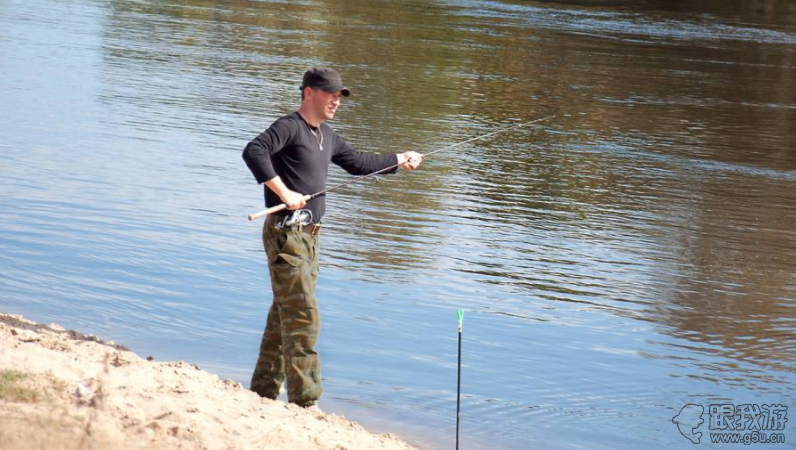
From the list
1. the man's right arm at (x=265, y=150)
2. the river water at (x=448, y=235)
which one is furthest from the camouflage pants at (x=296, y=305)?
the river water at (x=448, y=235)

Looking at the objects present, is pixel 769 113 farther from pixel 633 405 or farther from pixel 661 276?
pixel 633 405

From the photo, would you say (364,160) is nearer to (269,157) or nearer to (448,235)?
(269,157)

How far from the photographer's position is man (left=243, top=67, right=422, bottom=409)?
220 inches

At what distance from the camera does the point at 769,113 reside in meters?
20.2

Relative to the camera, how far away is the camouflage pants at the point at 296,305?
5.61 m

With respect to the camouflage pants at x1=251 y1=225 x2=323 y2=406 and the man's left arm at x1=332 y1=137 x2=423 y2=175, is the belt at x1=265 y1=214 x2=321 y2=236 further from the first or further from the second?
the man's left arm at x1=332 y1=137 x2=423 y2=175

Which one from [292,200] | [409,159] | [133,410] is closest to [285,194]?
[292,200]

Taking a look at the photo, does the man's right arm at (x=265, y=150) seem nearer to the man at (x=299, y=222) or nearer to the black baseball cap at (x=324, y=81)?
the man at (x=299, y=222)

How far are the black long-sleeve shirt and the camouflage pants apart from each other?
0.17 m

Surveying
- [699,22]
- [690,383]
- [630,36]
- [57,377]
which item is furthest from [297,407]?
[699,22]

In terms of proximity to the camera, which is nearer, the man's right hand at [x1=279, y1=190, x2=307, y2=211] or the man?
the man's right hand at [x1=279, y1=190, x2=307, y2=211]

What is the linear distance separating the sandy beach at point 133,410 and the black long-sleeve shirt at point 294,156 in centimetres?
93

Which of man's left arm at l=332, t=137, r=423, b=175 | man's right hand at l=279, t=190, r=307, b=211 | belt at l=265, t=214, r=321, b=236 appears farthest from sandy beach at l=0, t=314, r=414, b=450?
man's left arm at l=332, t=137, r=423, b=175

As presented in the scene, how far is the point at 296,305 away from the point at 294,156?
0.69m
